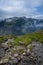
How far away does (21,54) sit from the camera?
49.5 metres

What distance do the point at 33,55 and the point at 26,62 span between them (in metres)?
3.39

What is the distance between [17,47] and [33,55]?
6.13 metres

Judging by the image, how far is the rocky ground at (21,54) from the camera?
4706 centimetres

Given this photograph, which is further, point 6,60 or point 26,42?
point 26,42

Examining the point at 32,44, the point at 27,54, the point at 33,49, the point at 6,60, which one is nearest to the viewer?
the point at 6,60

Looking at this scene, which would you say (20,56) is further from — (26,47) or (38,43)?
(38,43)

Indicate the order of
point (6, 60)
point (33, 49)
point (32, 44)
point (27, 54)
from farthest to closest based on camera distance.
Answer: point (32, 44)
point (33, 49)
point (27, 54)
point (6, 60)

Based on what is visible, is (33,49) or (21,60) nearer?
(21,60)

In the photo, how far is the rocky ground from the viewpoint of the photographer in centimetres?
4706

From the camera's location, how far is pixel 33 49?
53.6 metres

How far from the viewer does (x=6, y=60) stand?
→ 4659 centimetres

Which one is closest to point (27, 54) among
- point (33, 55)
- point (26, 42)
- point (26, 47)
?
point (33, 55)

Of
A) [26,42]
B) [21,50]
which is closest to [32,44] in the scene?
[26,42]

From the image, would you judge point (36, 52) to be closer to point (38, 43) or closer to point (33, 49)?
point (33, 49)
